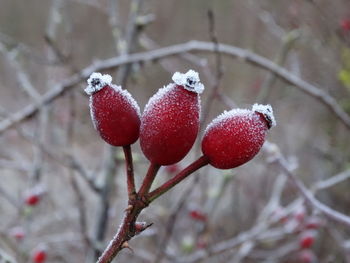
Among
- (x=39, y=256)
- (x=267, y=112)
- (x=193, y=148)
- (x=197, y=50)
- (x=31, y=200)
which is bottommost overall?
(x=267, y=112)

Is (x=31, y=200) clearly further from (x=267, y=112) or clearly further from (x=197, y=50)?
(x=267, y=112)

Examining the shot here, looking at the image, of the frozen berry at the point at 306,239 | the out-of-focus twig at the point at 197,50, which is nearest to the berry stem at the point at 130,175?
the out-of-focus twig at the point at 197,50

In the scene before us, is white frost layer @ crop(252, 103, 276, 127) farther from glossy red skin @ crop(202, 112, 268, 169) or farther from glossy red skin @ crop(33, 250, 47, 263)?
glossy red skin @ crop(33, 250, 47, 263)

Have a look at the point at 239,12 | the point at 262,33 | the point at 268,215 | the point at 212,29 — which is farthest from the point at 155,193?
the point at 239,12

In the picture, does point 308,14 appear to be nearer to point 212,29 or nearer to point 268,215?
point 268,215

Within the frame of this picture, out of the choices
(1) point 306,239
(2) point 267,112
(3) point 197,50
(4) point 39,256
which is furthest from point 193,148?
(2) point 267,112

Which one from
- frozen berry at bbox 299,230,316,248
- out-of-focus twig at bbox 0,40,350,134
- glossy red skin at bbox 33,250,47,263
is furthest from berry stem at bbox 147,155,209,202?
frozen berry at bbox 299,230,316,248
